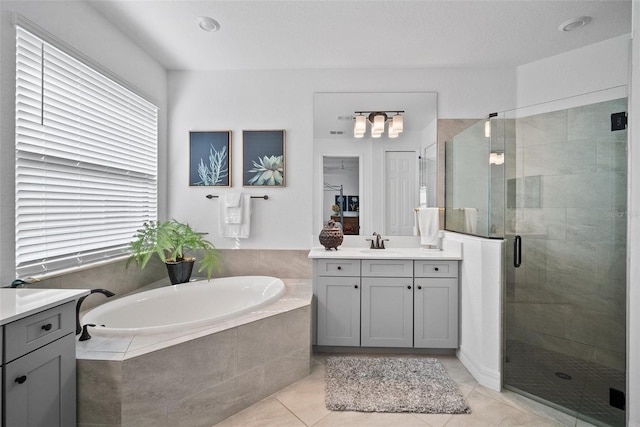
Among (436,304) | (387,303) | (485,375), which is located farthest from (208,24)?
(485,375)

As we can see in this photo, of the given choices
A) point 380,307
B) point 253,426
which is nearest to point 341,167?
point 380,307

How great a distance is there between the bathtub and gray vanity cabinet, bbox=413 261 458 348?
110cm

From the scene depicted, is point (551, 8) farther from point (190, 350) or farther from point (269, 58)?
point (190, 350)

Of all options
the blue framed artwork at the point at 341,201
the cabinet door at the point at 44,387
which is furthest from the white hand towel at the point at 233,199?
the cabinet door at the point at 44,387

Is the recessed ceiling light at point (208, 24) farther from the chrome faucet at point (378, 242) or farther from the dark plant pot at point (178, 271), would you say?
the chrome faucet at point (378, 242)

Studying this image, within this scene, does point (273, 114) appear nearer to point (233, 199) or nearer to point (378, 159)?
point (233, 199)

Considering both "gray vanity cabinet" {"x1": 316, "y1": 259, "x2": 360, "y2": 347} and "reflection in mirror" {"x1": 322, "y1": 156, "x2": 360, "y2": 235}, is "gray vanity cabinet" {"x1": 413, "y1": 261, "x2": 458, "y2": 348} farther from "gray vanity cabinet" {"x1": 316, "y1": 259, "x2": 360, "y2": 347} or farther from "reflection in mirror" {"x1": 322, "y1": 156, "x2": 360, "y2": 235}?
"reflection in mirror" {"x1": 322, "y1": 156, "x2": 360, "y2": 235}

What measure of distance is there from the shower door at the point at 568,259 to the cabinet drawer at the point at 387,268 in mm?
685

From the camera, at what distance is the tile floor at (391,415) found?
5.49ft

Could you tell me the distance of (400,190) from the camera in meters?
2.78

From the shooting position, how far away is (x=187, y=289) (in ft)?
7.88

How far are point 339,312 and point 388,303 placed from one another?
400 millimetres

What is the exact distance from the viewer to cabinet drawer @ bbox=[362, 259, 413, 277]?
240 centimetres

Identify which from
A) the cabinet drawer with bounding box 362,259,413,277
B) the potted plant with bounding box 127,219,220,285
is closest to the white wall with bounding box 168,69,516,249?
the potted plant with bounding box 127,219,220,285
